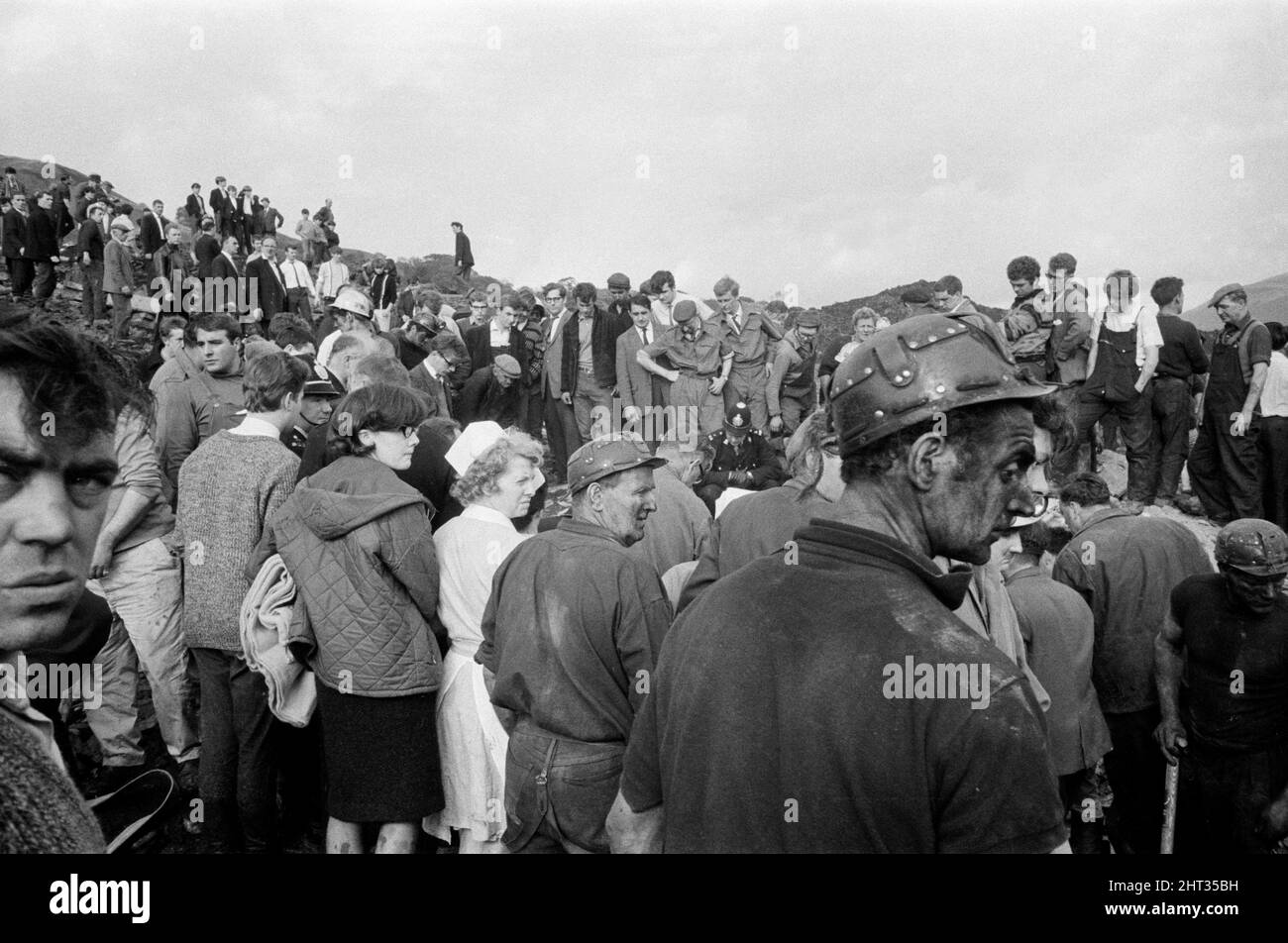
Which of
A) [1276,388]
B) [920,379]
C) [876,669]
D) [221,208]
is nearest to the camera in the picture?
[876,669]

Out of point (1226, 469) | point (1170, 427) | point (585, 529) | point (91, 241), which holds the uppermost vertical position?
point (91, 241)

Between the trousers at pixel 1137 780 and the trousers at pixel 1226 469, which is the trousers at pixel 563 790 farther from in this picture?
the trousers at pixel 1226 469

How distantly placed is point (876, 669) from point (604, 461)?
260 centimetres

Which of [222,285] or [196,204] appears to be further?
[196,204]

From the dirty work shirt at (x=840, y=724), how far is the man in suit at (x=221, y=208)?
27546mm

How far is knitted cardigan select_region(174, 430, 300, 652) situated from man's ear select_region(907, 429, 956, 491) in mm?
3429

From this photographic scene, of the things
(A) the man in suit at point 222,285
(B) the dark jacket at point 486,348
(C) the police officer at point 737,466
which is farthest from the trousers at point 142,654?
(A) the man in suit at point 222,285

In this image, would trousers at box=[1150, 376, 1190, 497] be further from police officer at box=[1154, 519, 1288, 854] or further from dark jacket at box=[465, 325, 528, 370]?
dark jacket at box=[465, 325, 528, 370]

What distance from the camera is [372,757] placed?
414 cm

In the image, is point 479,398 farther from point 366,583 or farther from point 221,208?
point 221,208

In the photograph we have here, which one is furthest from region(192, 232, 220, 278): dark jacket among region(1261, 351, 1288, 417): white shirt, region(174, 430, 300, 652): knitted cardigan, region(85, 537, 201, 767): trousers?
region(1261, 351, 1288, 417): white shirt

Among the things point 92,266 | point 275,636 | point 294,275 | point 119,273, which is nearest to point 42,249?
point 92,266

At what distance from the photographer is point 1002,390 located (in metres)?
1.95

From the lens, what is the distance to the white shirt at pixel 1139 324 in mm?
8906
